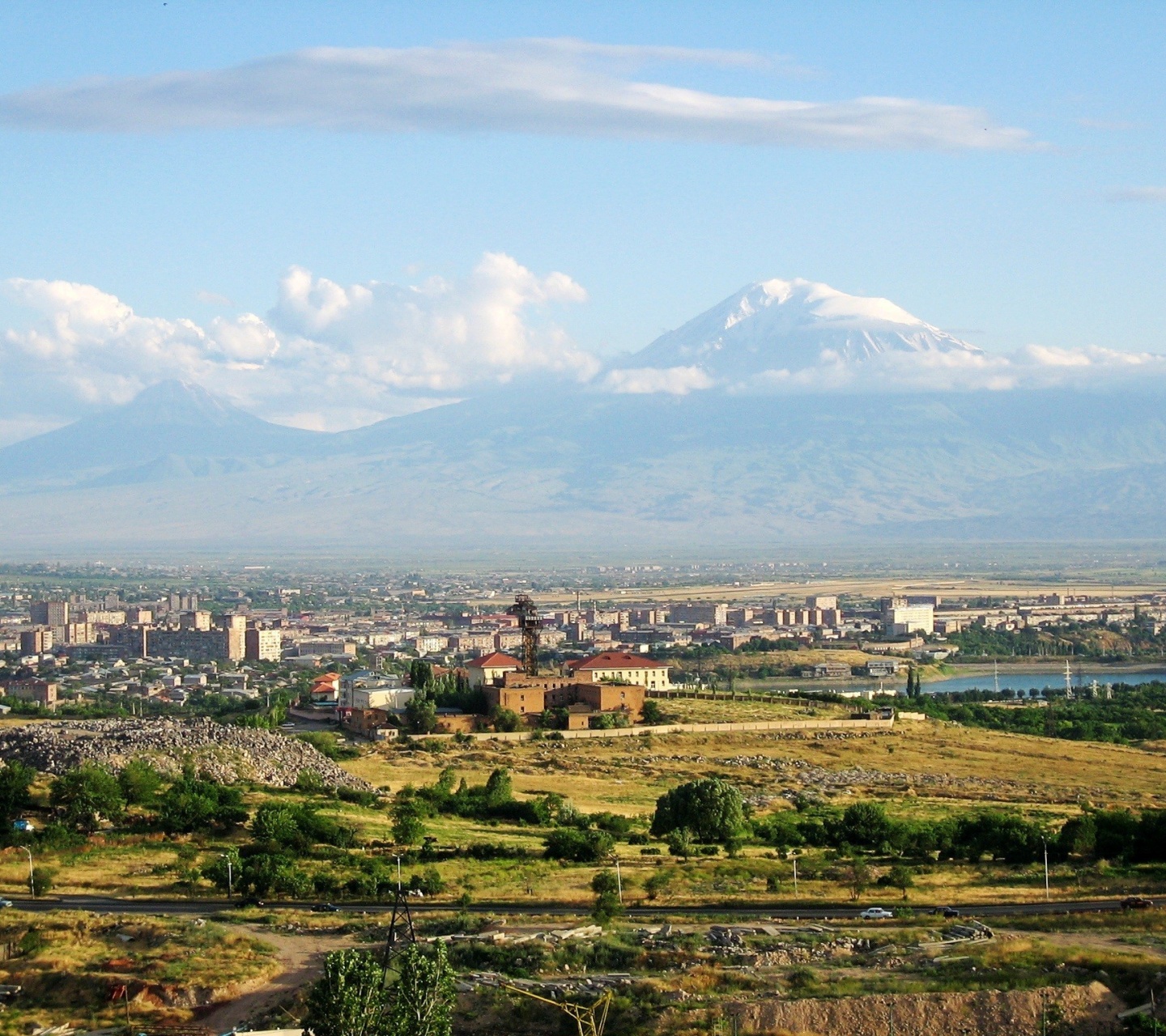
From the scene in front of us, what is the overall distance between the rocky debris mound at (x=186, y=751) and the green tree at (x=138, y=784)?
7.27 ft

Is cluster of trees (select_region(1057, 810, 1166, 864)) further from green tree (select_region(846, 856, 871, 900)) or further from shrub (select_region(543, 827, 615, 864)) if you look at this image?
shrub (select_region(543, 827, 615, 864))

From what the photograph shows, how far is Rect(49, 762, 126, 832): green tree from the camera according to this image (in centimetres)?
4103

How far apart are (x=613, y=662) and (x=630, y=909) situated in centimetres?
4354

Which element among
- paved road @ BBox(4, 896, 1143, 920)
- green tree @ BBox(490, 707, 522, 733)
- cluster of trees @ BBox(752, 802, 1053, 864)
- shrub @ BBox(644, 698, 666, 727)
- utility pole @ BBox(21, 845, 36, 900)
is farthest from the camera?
shrub @ BBox(644, 698, 666, 727)

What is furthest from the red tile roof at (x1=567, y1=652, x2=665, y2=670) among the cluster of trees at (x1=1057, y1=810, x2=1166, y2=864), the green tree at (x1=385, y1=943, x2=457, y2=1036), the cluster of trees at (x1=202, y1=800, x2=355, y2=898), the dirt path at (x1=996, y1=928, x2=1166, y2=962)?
the green tree at (x1=385, y1=943, x2=457, y2=1036)

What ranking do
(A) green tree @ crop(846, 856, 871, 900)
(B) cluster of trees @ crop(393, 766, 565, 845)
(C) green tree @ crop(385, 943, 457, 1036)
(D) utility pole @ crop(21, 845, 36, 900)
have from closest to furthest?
(C) green tree @ crop(385, 943, 457, 1036)
(D) utility pole @ crop(21, 845, 36, 900)
(A) green tree @ crop(846, 856, 871, 900)
(B) cluster of trees @ crop(393, 766, 565, 845)

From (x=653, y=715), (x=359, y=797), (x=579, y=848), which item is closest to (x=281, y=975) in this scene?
(x=579, y=848)

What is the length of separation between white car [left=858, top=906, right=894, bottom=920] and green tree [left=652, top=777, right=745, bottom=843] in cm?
1065

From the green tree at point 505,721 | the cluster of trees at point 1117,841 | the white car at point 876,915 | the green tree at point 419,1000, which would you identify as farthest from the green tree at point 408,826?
the green tree at point 505,721

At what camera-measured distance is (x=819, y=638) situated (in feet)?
484

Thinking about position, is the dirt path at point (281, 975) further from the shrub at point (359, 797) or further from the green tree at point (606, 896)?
the shrub at point (359, 797)

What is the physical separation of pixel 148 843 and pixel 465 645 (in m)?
105

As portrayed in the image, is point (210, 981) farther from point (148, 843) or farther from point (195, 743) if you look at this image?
point (195, 743)

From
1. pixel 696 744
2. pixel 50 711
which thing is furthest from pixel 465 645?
pixel 696 744
